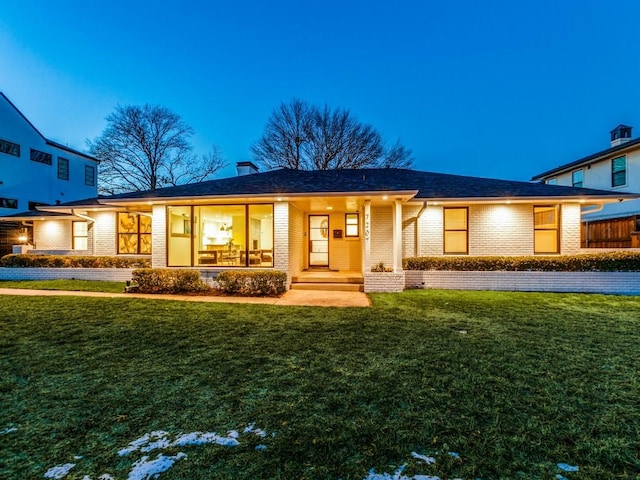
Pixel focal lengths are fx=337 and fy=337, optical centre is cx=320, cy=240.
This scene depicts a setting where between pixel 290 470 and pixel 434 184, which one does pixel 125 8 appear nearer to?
pixel 434 184

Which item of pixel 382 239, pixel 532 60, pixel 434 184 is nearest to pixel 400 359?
pixel 382 239

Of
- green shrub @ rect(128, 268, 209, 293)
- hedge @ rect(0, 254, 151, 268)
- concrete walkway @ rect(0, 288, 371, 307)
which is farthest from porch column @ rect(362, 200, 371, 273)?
hedge @ rect(0, 254, 151, 268)

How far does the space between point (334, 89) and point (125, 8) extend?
1598 inches

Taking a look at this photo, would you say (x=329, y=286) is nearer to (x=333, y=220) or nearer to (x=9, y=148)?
(x=333, y=220)

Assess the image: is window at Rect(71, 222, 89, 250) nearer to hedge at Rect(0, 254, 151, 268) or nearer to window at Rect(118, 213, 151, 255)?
window at Rect(118, 213, 151, 255)

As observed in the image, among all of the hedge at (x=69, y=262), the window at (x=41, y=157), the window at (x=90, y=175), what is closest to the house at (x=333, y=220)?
the hedge at (x=69, y=262)

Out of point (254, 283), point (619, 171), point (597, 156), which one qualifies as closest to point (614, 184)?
point (619, 171)

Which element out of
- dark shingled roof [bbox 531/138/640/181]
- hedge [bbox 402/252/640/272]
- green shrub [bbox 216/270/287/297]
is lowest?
green shrub [bbox 216/270/287/297]

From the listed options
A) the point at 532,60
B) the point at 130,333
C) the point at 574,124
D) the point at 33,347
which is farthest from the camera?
the point at 574,124

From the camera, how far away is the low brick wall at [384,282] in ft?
31.1

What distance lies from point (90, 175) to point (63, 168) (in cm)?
230

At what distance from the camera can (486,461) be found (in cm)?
217

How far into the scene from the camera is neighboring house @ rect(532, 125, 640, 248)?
1491cm

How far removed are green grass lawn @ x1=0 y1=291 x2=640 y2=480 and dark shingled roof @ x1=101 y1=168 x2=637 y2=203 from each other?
487 cm
